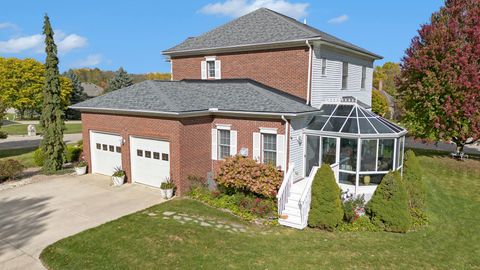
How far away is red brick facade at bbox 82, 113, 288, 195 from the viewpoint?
14.5m

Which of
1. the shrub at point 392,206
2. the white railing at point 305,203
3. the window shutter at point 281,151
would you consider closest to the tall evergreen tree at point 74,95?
the window shutter at point 281,151

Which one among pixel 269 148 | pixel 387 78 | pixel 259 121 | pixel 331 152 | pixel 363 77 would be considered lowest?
pixel 331 152

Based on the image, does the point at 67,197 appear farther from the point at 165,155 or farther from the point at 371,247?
the point at 371,247

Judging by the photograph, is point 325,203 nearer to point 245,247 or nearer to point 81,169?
point 245,247

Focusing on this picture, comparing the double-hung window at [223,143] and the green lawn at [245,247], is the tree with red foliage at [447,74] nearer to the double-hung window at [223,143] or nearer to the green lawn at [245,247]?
the green lawn at [245,247]

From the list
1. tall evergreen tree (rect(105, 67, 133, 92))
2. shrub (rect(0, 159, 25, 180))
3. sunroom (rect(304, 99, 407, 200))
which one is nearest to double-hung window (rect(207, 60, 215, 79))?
sunroom (rect(304, 99, 407, 200))

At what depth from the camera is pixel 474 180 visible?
20.2 m

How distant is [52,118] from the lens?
18.8 m

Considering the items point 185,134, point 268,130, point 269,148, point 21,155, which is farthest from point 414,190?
point 21,155

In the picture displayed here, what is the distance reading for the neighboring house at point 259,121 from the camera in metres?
14.0

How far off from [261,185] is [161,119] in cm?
555

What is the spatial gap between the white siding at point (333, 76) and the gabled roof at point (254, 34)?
644mm

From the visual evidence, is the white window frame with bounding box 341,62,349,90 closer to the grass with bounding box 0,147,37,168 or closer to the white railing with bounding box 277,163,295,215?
the white railing with bounding box 277,163,295,215

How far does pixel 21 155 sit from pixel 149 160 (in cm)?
1538
